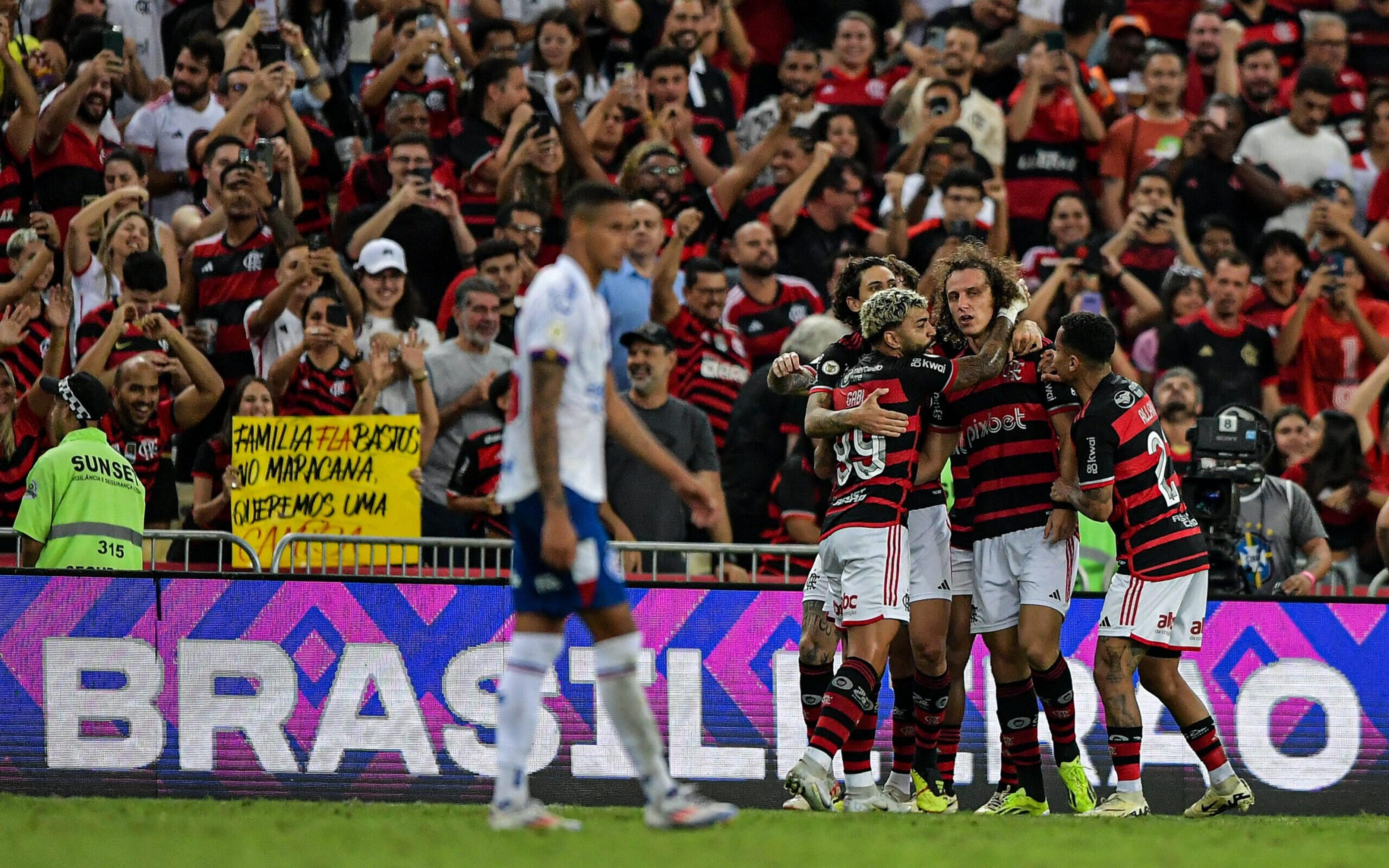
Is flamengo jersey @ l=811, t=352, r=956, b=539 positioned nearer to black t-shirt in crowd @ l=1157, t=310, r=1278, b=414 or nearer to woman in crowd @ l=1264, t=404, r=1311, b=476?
woman in crowd @ l=1264, t=404, r=1311, b=476

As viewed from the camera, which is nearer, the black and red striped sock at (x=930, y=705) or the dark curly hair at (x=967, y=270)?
the black and red striped sock at (x=930, y=705)

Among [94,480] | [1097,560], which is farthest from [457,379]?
[1097,560]

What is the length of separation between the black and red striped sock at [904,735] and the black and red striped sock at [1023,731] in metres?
0.43

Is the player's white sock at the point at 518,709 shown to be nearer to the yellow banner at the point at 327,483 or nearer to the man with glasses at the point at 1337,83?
the yellow banner at the point at 327,483

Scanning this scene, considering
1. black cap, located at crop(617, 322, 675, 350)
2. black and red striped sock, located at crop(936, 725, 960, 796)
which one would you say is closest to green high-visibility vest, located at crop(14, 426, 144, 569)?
black cap, located at crop(617, 322, 675, 350)

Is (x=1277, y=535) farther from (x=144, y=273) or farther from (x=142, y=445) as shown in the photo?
(x=144, y=273)

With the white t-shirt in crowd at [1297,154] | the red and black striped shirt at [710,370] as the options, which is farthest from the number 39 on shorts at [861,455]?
the white t-shirt in crowd at [1297,154]

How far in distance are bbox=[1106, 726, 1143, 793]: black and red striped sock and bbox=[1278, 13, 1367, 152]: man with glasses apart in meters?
9.60

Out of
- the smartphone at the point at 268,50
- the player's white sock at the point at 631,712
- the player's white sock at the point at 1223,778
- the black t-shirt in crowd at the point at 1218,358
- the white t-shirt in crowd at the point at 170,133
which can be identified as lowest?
the player's white sock at the point at 1223,778

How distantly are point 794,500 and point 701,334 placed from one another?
181 cm

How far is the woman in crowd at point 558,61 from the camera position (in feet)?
47.7

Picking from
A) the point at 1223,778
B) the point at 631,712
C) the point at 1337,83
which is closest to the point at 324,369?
the point at 631,712

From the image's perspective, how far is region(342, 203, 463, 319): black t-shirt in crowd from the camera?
13.1 metres

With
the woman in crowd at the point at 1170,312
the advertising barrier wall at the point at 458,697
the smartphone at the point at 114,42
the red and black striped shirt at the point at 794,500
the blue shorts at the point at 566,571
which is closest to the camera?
the blue shorts at the point at 566,571
